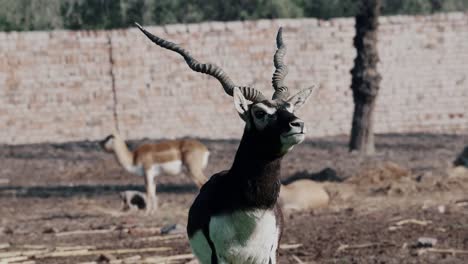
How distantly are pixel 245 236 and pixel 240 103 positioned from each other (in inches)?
31.8

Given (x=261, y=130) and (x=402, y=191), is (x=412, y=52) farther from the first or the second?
(x=261, y=130)

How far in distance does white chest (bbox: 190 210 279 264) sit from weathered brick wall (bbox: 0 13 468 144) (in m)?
15.7

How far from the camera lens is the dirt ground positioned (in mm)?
10539

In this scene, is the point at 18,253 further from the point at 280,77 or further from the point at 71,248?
the point at 280,77

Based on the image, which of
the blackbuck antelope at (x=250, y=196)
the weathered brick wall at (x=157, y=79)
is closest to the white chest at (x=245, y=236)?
the blackbuck antelope at (x=250, y=196)

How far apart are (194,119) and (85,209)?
8.99 m

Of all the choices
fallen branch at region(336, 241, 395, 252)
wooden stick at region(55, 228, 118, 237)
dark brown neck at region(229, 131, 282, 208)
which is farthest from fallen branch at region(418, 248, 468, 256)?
wooden stick at region(55, 228, 118, 237)

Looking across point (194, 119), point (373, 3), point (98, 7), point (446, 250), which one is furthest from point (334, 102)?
point (446, 250)

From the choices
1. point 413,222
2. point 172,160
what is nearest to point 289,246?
point 413,222

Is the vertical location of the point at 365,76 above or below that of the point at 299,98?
below

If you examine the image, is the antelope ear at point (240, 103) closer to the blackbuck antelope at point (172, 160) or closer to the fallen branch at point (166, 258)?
the fallen branch at point (166, 258)

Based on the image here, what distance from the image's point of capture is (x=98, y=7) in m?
30.6

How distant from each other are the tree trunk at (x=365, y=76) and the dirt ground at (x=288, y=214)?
1.23 feet

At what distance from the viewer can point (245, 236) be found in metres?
7.26
